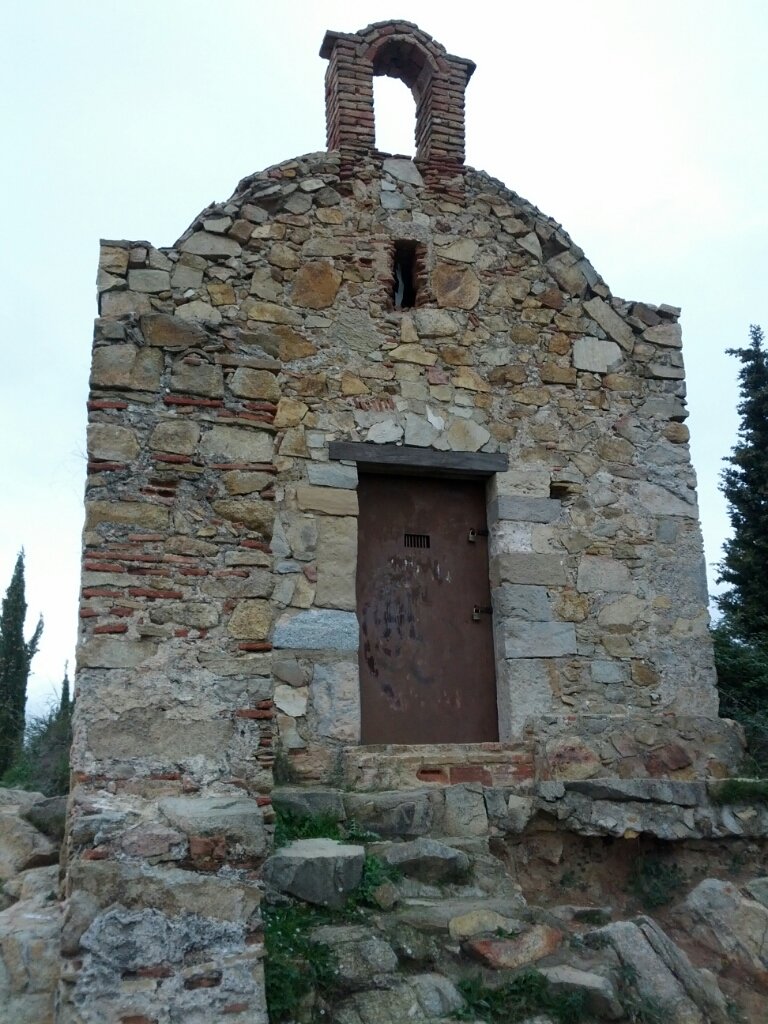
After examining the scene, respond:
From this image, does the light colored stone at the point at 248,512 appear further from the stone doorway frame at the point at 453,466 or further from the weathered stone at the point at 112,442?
the stone doorway frame at the point at 453,466

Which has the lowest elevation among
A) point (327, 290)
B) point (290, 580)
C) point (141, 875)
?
point (141, 875)

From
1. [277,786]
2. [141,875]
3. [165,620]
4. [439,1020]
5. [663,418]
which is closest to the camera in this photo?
[141,875]

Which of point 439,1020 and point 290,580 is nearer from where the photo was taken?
point 439,1020

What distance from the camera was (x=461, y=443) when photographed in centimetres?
687

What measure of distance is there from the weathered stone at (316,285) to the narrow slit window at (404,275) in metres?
0.54

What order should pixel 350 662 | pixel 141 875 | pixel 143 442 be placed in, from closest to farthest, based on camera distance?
pixel 141 875, pixel 143 442, pixel 350 662

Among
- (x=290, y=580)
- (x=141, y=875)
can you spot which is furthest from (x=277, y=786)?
(x=141, y=875)

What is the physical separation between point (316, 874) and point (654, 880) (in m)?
2.40

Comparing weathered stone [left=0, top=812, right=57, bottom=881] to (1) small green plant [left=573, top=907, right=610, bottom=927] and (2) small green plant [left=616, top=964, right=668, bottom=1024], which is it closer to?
(1) small green plant [left=573, top=907, right=610, bottom=927]

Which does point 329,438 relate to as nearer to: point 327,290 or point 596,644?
point 327,290

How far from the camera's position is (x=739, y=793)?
236 inches

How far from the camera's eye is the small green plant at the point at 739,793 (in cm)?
599

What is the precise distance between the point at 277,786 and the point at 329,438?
2.36 m

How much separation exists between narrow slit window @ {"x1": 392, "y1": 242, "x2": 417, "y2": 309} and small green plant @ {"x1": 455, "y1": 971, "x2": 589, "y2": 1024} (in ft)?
15.8
